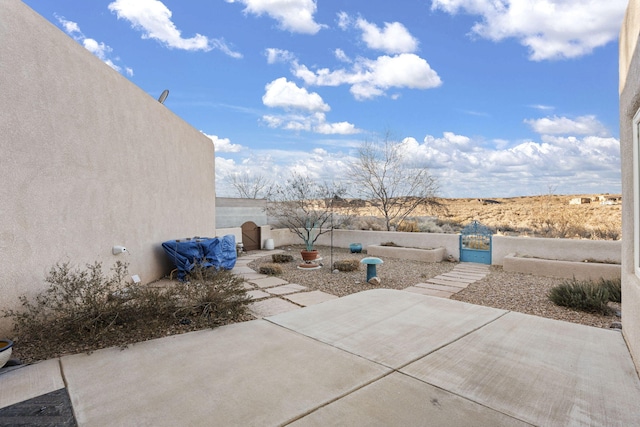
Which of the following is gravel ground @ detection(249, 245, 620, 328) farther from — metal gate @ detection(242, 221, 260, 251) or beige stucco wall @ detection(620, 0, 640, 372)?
metal gate @ detection(242, 221, 260, 251)

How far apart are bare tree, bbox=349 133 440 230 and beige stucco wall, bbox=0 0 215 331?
10.0 m

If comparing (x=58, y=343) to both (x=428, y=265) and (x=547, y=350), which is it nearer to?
(x=547, y=350)

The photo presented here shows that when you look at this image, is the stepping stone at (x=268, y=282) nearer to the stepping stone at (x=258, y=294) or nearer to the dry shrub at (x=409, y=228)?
the stepping stone at (x=258, y=294)

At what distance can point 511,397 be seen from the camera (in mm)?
2469

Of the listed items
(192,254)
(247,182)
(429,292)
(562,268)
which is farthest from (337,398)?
(247,182)

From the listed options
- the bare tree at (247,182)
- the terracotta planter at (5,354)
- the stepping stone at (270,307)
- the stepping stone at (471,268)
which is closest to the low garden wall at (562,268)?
the stepping stone at (471,268)

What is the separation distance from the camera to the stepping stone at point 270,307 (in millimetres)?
4762

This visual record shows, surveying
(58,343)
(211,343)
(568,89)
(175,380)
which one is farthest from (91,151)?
(568,89)

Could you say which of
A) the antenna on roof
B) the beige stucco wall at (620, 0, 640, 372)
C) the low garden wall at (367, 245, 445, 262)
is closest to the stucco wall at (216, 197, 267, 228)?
the low garden wall at (367, 245, 445, 262)

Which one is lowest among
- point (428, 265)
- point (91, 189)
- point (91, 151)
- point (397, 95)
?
point (428, 265)

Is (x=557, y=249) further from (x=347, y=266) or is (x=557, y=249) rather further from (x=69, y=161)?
(x=69, y=161)

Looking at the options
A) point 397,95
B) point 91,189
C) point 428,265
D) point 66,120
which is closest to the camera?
point 66,120

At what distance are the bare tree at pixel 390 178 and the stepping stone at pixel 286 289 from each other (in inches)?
379

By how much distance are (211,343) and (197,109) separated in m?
9.51
